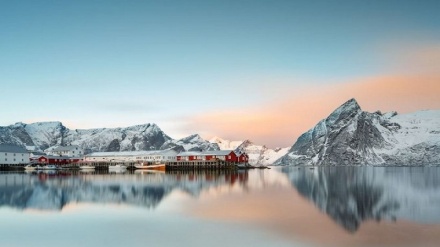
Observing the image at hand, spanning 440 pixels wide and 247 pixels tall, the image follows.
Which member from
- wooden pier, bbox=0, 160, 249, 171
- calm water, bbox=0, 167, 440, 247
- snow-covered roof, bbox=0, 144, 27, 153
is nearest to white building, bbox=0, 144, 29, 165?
snow-covered roof, bbox=0, 144, 27, 153

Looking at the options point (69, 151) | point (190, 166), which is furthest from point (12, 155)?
point (190, 166)

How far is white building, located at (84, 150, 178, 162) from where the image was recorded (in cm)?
12388

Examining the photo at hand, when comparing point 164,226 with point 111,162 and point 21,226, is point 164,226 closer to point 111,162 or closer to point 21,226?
point 21,226

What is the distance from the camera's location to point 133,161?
410 ft

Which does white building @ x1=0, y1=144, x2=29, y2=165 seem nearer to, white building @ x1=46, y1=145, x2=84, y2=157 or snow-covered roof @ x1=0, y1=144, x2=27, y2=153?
snow-covered roof @ x1=0, y1=144, x2=27, y2=153

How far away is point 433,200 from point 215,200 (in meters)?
18.1

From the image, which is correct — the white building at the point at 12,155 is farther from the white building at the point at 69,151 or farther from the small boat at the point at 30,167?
the white building at the point at 69,151

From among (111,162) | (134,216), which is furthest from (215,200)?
(111,162)

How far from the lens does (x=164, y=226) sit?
23312mm

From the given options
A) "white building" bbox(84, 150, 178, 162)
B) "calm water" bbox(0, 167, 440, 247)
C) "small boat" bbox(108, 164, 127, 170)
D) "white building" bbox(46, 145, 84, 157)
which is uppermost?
"white building" bbox(46, 145, 84, 157)

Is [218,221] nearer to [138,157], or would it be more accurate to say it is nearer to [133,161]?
[133,161]

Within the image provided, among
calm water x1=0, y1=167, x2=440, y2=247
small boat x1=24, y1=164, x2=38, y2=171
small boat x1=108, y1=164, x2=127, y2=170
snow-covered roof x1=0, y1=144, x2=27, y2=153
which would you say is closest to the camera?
calm water x1=0, y1=167, x2=440, y2=247

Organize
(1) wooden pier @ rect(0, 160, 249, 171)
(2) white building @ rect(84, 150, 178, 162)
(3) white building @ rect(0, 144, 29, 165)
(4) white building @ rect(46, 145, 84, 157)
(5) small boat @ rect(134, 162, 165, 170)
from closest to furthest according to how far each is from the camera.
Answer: (5) small boat @ rect(134, 162, 165, 170)
(1) wooden pier @ rect(0, 160, 249, 171)
(3) white building @ rect(0, 144, 29, 165)
(2) white building @ rect(84, 150, 178, 162)
(4) white building @ rect(46, 145, 84, 157)

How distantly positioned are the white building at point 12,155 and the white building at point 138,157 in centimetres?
1842
